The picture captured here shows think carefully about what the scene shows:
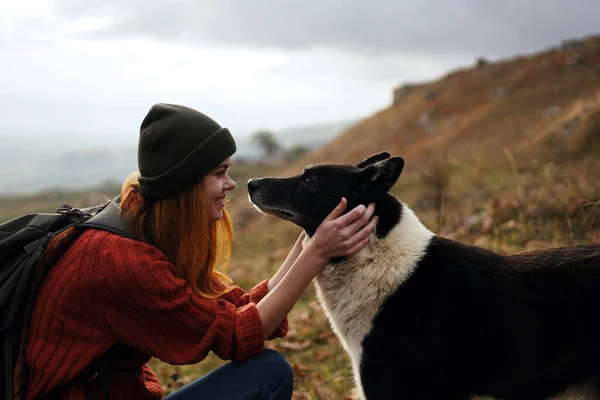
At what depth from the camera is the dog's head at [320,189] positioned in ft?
9.43

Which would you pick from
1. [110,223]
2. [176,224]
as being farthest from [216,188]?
[110,223]

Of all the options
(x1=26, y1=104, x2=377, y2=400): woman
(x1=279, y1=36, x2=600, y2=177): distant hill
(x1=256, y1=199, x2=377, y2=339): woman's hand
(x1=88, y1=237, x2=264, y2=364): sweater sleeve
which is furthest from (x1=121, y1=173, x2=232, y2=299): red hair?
(x1=279, y1=36, x2=600, y2=177): distant hill

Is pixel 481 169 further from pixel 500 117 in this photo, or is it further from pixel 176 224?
pixel 176 224

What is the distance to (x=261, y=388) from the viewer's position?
269 cm

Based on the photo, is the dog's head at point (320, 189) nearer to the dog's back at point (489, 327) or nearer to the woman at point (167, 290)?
the woman at point (167, 290)

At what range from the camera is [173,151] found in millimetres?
2480

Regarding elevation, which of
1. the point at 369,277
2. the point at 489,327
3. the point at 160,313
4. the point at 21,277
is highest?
the point at 21,277

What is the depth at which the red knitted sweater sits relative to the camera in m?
2.28

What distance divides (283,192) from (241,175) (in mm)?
51833

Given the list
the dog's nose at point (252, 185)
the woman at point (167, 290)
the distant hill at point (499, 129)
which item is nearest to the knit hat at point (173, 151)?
the woman at point (167, 290)

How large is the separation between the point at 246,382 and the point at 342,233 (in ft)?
3.03

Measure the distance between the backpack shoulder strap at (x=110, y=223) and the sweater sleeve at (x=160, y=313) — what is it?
8 cm

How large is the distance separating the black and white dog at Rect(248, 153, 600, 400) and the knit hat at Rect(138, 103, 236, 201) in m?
0.81

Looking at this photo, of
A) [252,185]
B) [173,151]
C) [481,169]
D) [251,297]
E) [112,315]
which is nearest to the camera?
[112,315]
